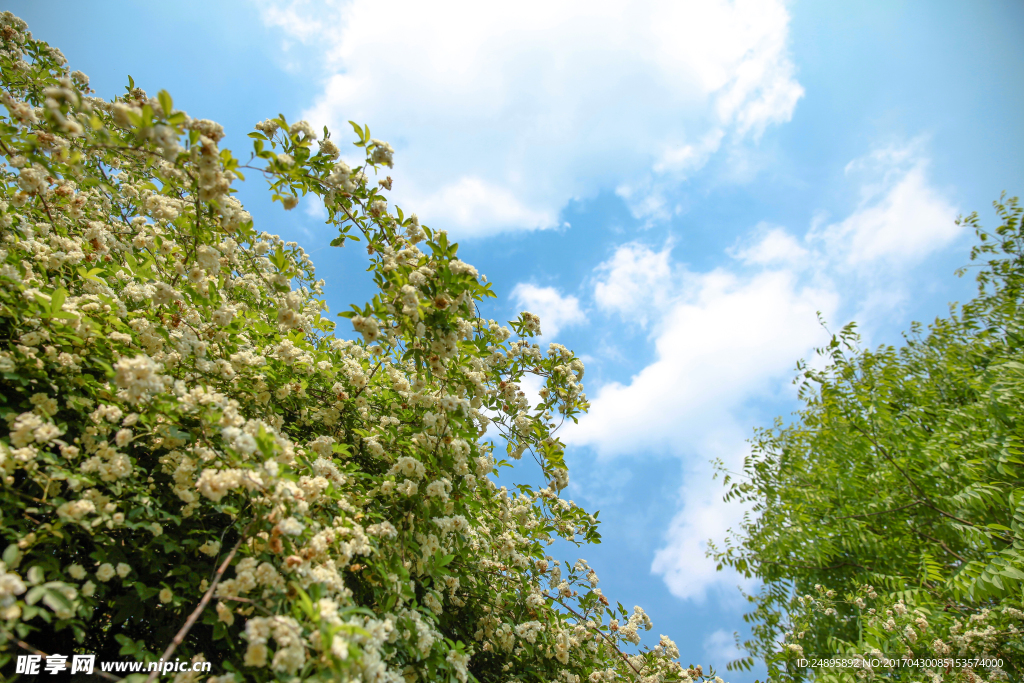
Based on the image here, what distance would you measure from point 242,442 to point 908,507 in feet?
25.5

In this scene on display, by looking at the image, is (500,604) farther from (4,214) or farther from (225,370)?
(4,214)

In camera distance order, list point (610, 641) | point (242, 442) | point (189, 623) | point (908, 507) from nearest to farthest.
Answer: point (189, 623), point (242, 442), point (610, 641), point (908, 507)

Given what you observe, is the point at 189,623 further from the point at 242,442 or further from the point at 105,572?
the point at 105,572

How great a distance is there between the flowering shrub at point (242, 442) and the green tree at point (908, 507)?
2847 millimetres

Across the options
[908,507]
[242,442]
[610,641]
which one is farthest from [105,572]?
[908,507]

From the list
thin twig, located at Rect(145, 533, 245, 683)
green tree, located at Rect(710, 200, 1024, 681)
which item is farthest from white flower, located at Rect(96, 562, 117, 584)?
green tree, located at Rect(710, 200, 1024, 681)

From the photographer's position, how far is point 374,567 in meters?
1.90

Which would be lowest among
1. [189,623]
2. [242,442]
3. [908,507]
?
[189,623]

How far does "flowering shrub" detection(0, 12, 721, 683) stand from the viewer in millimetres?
1545

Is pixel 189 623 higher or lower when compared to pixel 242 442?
lower

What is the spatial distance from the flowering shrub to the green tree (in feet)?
9.34

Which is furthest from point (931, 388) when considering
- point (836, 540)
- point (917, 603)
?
point (917, 603)

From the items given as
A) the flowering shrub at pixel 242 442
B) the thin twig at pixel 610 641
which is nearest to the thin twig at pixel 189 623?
the flowering shrub at pixel 242 442

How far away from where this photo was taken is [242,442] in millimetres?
1534
